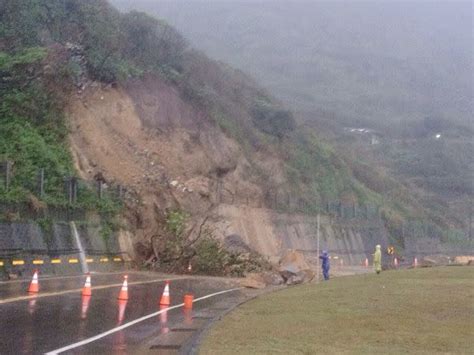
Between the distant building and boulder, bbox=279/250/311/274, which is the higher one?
the distant building

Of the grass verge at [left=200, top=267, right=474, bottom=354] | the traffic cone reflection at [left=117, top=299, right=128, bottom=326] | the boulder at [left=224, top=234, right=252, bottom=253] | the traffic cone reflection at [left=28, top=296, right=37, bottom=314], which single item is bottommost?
the grass verge at [left=200, top=267, right=474, bottom=354]

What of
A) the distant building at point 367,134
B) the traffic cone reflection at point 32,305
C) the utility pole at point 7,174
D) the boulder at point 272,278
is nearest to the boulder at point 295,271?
the boulder at point 272,278

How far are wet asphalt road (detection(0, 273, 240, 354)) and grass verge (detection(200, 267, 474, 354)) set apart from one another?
4.33 feet

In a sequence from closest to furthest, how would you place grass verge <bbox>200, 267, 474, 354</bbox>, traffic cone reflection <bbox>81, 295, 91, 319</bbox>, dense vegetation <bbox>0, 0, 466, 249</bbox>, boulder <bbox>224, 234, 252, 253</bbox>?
1. grass verge <bbox>200, 267, 474, 354</bbox>
2. traffic cone reflection <bbox>81, 295, 91, 319</bbox>
3. dense vegetation <bbox>0, 0, 466, 249</bbox>
4. boulder <bbox>224, 234, 252, 253</bbox>

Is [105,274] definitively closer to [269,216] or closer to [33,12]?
[33,12]

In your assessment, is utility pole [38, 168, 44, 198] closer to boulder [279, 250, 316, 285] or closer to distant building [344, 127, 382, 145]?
boulder [279, 250, 316, 285]

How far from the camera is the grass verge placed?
1347cm

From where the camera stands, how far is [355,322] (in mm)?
17172

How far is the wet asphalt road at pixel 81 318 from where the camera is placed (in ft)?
43.1

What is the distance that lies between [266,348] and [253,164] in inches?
1854

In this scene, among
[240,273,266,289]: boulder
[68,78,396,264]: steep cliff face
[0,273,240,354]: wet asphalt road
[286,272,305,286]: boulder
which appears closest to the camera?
[0,273,240,354]: wet asphalt road

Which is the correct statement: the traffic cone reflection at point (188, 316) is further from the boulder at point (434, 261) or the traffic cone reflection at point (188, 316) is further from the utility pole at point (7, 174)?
the boulder at point (434, 261)

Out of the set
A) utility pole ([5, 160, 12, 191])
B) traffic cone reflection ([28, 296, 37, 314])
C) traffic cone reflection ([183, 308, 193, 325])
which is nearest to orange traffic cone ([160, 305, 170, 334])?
traffic cone reflection ([183, 308, 193, 325])

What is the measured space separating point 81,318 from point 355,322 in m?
5.60
